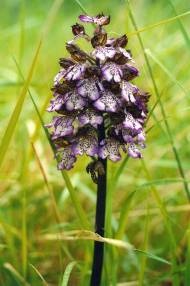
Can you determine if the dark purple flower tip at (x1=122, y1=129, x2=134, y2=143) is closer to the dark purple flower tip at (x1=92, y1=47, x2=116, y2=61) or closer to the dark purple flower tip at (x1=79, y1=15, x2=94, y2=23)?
the dark purple flower tip at (x1=92, y1=47, x2=116, y2=61)

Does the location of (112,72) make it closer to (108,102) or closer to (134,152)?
(108,102)

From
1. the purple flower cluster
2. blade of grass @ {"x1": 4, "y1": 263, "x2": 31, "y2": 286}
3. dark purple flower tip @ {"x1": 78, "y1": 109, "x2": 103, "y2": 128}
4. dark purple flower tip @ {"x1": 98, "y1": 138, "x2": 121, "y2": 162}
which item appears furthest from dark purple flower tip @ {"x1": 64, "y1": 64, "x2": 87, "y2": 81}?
blade of grass @ {"x1": 4, "y1": 263, "x2": 31, "y2": 286}

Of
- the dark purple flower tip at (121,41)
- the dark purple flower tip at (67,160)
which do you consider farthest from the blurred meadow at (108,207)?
the dark purple flower tip at (121,41)

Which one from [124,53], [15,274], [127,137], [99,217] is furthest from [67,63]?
[15,274]

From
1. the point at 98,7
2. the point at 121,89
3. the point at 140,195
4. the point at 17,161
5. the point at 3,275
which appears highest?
the point at 98,7

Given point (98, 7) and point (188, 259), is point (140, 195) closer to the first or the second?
point (188, 259)

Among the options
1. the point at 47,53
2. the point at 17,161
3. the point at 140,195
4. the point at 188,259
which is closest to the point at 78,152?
the point at 188,259
